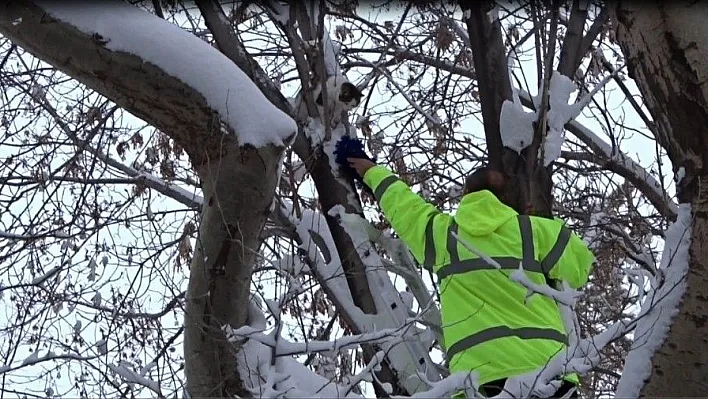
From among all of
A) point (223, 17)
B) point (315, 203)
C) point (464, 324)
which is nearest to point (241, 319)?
point (464, 324)

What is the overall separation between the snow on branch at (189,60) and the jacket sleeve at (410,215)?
39.5 inches

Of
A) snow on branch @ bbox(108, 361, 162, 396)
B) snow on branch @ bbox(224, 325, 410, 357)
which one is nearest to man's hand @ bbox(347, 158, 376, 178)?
snow on branch @ bbox(224, 325, 410, 357)

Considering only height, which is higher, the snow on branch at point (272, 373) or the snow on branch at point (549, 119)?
the snow on branch at point (549, 119)

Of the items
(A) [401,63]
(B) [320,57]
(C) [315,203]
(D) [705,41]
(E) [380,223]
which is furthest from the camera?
(A) [401,63]

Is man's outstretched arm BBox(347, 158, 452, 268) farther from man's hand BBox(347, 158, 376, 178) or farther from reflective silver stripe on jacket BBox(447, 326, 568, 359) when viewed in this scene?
reflective silver stripe on jacket BBox(447, 326, 568, 359)

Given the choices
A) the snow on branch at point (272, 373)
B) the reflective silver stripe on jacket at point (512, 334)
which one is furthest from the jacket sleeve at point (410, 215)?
the snow on branch at point (272, 373)

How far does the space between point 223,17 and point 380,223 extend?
136 centimetres

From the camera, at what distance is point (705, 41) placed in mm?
2309

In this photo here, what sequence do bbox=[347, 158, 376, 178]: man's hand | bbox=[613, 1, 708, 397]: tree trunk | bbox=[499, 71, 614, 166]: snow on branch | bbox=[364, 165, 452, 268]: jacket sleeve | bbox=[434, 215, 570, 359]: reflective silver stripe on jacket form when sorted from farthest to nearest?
bbox=[499, 71, 614, 166]: snow on branch
bbox=[347, 158, 376, 178]: man's hand
bbox=[364, 165, 452, 268]: jacket sleeve
bbox=[434, 215, 570, 359]: reflective silver stripe on jacket
bbox=[613, 1, 708, 397]: tree trunk

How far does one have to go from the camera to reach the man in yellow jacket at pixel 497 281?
3.26 metres

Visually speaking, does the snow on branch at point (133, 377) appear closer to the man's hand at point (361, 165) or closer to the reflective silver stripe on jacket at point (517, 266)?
the reflective silver stripe on jacket at point (517, 266)

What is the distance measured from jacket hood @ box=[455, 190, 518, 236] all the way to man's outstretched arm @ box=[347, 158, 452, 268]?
84mm

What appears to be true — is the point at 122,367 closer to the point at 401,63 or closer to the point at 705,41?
the point at 705,41

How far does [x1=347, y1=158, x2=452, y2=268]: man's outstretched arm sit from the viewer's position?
3.53 metres
